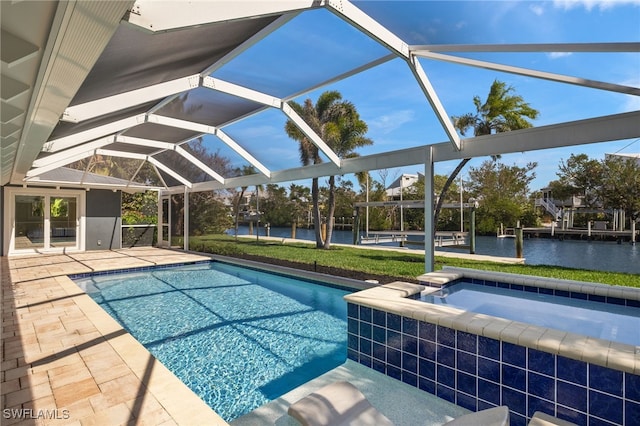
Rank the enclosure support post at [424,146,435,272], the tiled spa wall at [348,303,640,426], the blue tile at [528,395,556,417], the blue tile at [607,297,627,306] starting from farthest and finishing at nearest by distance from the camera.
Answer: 1. the enclosure support post at [424,146,435,272]
2. the blue tile at [607,297,627,306]
3. the blue tile at [528,395,556,417]
4. the tiled spa wall at [348,303,640,426]

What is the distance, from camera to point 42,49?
80.5 inches

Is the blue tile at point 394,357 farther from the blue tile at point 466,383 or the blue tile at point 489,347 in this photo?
the blue tile at point 489,347

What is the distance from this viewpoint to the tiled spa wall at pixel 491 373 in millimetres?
2581

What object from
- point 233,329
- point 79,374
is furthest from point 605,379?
point 233,329

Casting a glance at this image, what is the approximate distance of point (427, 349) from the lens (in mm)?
3537

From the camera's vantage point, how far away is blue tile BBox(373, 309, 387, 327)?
390 centimetres

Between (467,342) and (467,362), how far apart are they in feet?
0.63

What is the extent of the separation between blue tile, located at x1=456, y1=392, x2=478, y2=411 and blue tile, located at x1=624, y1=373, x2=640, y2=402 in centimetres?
115

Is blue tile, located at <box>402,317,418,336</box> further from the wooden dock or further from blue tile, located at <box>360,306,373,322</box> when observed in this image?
the wooden dock

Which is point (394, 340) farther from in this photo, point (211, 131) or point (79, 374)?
point (211, 131)

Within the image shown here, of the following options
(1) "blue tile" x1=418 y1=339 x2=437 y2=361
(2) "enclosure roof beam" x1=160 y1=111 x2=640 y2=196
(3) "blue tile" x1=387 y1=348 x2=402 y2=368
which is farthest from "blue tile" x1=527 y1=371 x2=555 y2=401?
(2) "enclosure roof beam" x1=160 y1=111 x2=640 y2=196

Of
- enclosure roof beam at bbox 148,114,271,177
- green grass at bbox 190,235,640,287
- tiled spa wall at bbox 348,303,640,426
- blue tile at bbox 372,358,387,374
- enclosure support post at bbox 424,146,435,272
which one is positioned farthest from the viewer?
enclosure roof beam at bbox 148,114,271,177

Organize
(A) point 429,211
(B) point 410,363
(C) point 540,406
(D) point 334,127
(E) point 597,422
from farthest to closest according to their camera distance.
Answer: (D) point 334,127, (A) point 429,211, (B) point 410,363, (C) point 540,406, (E) point 597,422

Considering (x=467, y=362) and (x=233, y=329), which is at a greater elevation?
(x=467, y=362)
